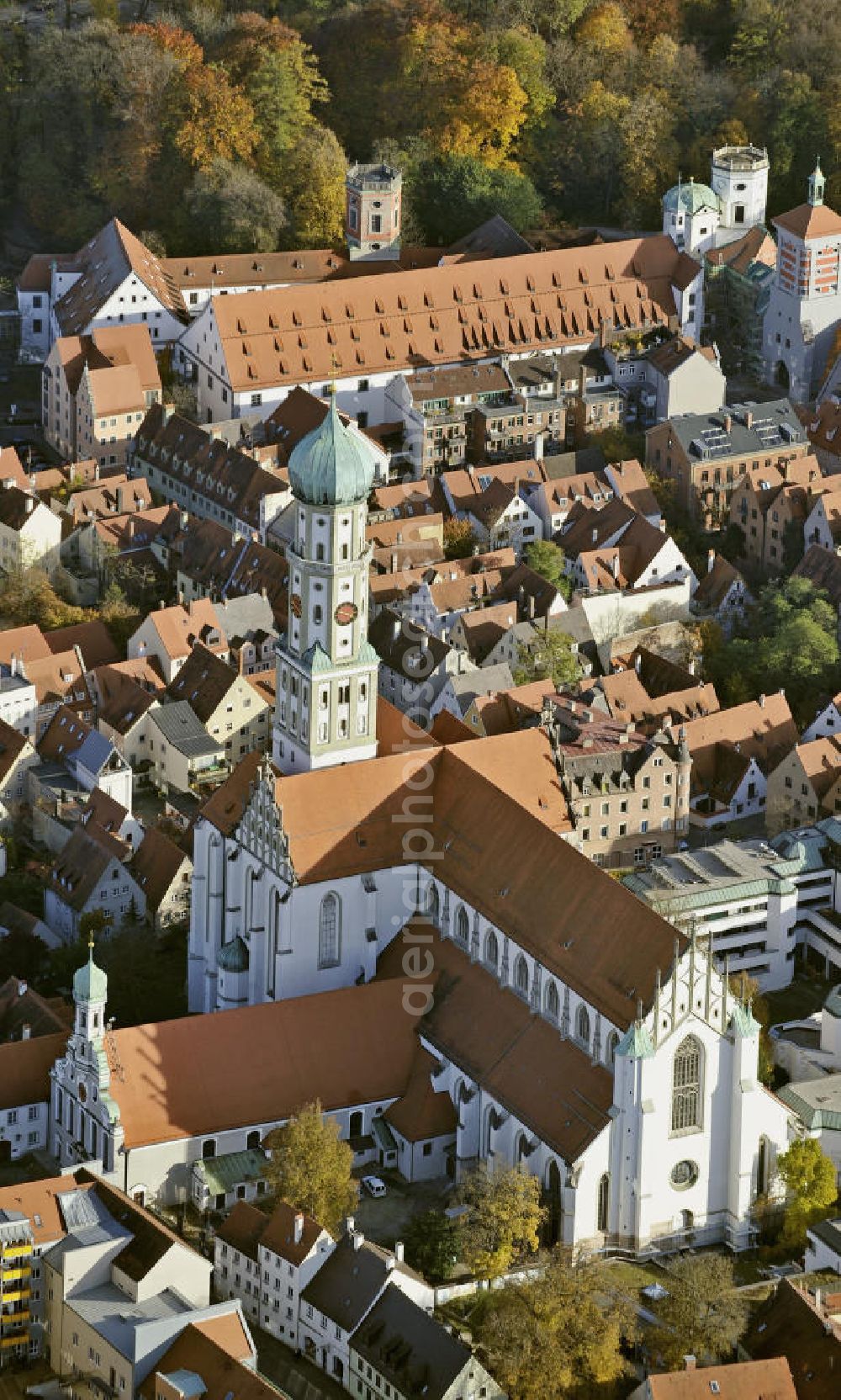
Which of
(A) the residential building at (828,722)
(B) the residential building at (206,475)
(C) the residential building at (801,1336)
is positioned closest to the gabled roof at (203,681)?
(B) the residential building at (206,475)

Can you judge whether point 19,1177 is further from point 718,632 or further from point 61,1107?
point 718,632

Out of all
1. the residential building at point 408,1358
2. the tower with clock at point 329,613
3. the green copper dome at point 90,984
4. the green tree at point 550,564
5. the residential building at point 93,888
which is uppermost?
the tower with clock at point 329,613

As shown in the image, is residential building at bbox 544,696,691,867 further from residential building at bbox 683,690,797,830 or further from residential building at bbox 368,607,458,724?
residential building at bbox 368,607,458,724

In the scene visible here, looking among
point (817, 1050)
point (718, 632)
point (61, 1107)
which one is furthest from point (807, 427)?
point (61, 1107)

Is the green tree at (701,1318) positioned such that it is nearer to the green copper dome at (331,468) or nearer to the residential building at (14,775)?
the green copper dome at (331,468)

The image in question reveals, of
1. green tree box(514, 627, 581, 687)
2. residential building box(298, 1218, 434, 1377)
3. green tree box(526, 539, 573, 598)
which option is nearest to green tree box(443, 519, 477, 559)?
green tree box(526, 539, 573, 598)
